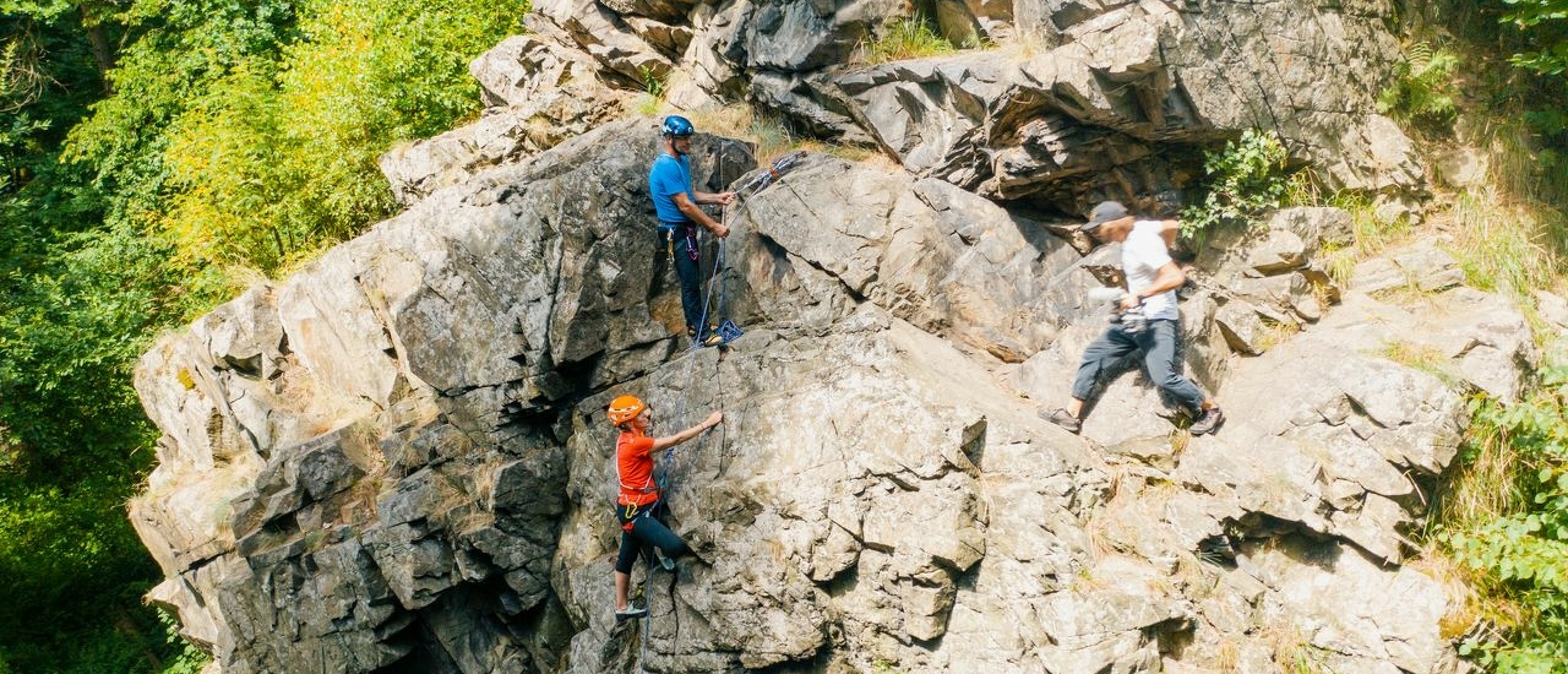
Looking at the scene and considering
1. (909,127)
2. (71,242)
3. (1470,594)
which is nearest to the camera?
(1470,594)

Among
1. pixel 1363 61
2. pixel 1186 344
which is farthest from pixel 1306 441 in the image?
pixel 1363 61

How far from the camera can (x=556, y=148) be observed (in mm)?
11750

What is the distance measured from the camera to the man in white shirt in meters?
8.34

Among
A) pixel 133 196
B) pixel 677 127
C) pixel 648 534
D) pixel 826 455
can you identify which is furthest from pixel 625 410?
pixel 133 196

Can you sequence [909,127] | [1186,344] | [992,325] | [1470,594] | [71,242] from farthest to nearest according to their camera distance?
[71,242]
[909,127]
[992,325]
[1186,344]
[1470,594]

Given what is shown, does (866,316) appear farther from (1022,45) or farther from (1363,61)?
(1363,61)

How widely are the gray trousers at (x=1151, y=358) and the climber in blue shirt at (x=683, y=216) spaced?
137 inches

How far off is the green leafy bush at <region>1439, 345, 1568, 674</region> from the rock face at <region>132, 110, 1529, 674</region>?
1.32 ft

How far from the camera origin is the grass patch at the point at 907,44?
11.4 metres

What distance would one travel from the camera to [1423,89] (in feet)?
34.2

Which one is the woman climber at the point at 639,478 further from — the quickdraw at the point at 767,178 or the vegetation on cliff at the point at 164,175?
the vegetation on cliff at the point at 164,175

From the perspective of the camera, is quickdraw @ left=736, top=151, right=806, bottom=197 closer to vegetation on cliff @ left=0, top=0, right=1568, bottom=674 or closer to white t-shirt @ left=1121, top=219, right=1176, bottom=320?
vegetation on cliff @ left=0, top=0, right=1568, bottom=674

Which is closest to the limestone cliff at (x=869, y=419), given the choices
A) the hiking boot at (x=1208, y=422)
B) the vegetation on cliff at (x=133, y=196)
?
the hiking boot at (x=1208, y=422)

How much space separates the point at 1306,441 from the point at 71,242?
22.4 meters
